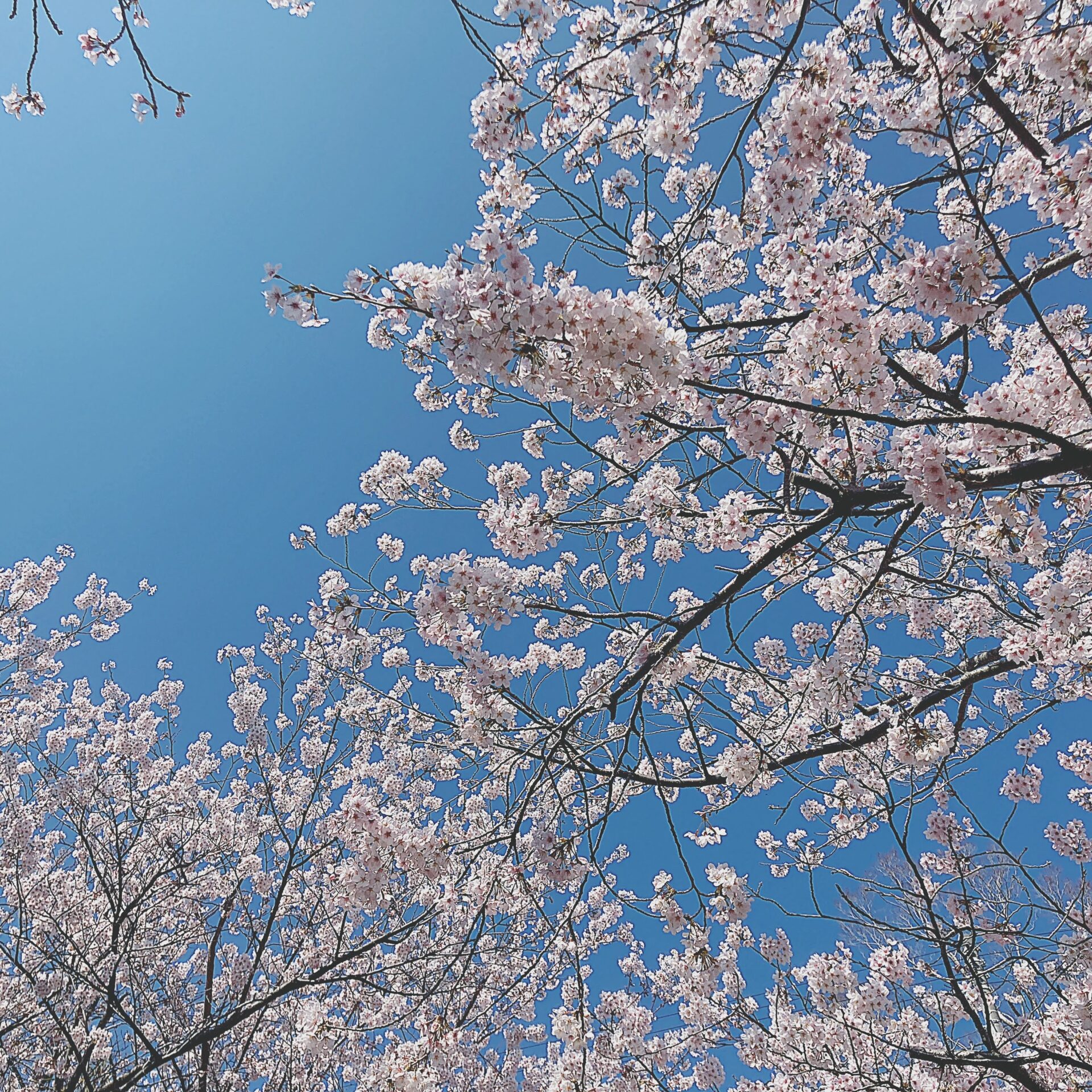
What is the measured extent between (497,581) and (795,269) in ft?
6.94

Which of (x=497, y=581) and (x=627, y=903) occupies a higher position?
(x=497, y=581)

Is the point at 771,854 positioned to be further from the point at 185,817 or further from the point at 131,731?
the point at 131,731

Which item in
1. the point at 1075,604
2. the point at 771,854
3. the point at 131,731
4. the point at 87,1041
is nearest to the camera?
the point at 1075,604

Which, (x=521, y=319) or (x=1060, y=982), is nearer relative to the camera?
(x=521, y=319)

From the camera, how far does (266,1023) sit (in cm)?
723

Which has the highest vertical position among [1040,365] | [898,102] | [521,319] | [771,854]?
[898,102]

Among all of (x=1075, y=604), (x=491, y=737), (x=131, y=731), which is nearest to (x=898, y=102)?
(x=1075, y=604)

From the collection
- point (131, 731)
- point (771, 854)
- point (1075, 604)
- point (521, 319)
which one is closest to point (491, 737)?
point (521, 319)

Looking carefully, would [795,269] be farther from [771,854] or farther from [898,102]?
[771,854]

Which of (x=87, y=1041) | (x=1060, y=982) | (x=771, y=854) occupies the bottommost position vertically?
(x=1060, y=982)

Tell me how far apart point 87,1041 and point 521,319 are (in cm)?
719

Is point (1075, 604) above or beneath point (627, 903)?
above

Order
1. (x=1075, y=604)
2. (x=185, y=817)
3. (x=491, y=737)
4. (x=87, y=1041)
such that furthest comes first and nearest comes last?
(x=185, y=817), (x=87, y=1041), (x=491, y=737), (x=1075, y=604)

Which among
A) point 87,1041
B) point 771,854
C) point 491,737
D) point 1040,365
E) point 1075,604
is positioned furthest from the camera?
point 771,854
